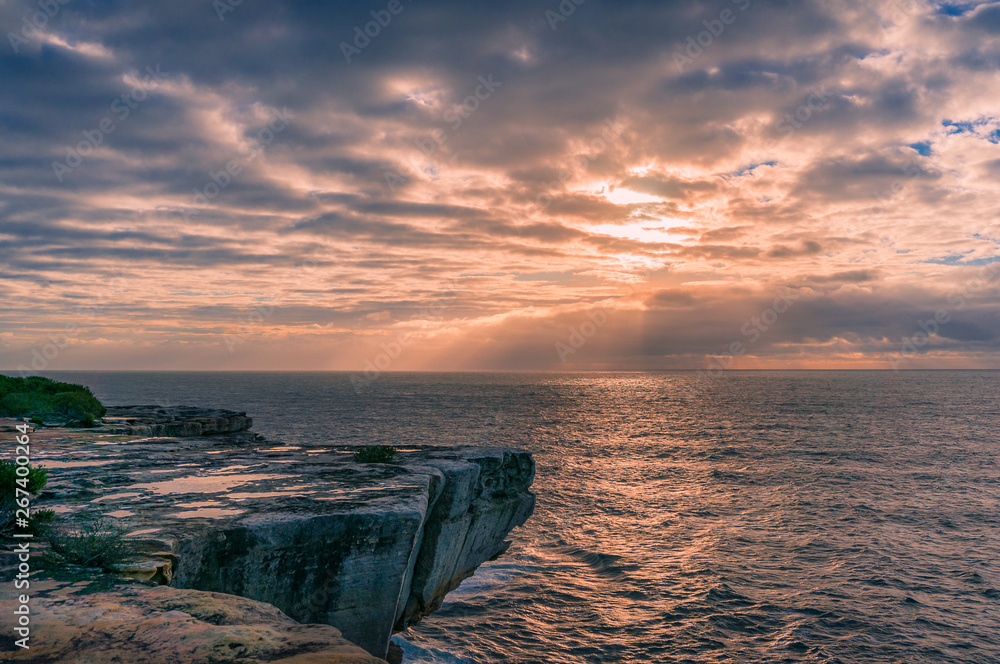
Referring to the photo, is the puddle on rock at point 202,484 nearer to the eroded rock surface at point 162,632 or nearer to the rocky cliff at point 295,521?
the rocky cliff at point 295,521

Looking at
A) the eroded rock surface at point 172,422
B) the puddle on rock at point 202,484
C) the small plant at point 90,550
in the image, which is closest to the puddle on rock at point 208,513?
the small plant at point 90,550

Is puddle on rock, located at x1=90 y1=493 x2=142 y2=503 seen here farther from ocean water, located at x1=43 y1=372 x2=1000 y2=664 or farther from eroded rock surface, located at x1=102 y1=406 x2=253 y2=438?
eroded rock surface, located at x1=102 y1=406 x2=253 y2=438

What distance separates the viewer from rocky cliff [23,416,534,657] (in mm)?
12094

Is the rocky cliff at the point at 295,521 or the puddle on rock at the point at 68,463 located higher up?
the puddle on rock at the point at 68,463

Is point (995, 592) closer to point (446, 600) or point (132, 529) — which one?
point (446, 600)

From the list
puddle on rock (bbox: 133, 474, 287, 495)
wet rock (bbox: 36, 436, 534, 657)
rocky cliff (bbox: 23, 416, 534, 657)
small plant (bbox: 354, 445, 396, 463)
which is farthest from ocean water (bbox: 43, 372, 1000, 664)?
puddle on rock (bbox: 133, 474, 287, 495)

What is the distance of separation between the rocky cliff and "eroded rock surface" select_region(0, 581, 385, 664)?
4.49 ft

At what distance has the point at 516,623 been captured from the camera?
21328mm

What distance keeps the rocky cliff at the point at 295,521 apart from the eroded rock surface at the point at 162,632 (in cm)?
137

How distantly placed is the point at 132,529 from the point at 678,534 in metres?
27.9

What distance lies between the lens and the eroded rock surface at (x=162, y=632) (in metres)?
6.90

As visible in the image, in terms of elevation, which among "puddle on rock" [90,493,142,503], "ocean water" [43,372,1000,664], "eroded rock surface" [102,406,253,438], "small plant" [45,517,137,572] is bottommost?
"ocean water" [43,372,1000,664]

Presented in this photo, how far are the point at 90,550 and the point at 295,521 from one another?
4016 millimetres

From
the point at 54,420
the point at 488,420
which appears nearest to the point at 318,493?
the point at 54,420
